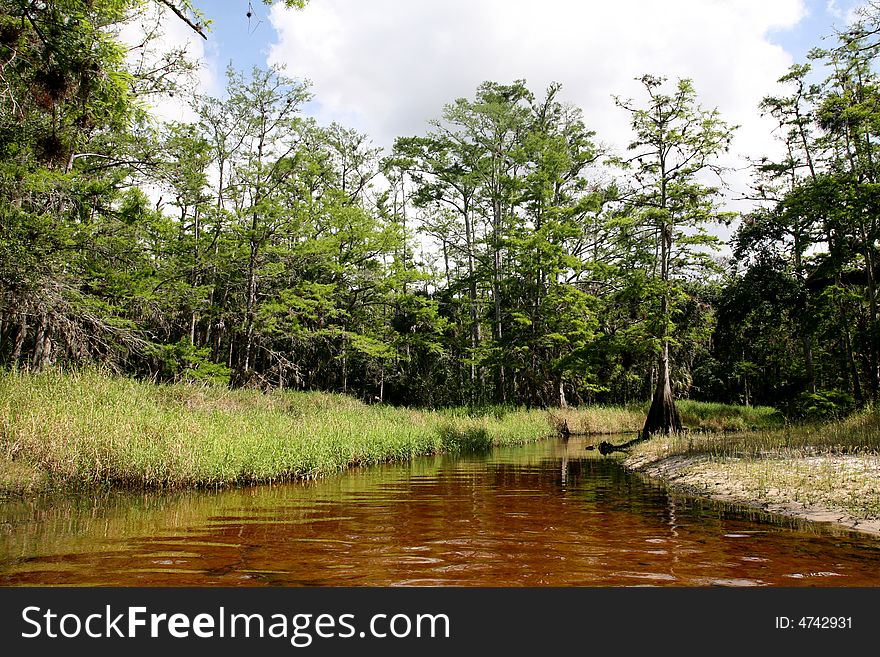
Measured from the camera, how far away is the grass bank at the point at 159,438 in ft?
27.7

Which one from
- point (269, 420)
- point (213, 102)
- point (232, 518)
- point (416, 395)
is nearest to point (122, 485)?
point (232, 518)

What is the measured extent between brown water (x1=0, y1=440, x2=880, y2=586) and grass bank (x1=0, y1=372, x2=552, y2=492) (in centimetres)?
83

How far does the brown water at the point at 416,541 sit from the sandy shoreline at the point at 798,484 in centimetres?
52

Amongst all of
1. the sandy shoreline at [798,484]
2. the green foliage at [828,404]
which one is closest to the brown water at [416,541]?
the sandy shoreline at [798,484]

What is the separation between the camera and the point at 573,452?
17.7 metres

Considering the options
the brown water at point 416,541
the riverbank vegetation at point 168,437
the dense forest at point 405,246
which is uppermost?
the dense forest at point 405,246

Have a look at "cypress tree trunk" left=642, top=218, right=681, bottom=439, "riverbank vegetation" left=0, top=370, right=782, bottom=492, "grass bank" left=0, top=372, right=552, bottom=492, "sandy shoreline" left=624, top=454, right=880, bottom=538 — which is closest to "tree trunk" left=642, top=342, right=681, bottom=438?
"cypress tree trunk" left=642, top=218, right=681, bottom=439

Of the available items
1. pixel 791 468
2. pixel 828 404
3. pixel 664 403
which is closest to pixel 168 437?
pixel 791 468

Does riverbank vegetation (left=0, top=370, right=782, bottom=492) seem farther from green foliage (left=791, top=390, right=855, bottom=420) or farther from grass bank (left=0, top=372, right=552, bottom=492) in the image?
green foliage (left=791, top=390, right=855, bottom=420)

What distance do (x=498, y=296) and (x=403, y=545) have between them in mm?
25547

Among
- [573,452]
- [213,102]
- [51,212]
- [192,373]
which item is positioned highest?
[213,102]

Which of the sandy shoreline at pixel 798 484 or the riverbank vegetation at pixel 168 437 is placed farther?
the riverbank vegetation at pixel 168 437

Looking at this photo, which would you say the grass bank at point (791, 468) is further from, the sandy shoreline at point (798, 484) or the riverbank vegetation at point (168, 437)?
the riverbank vegetation at point (168, 437)
